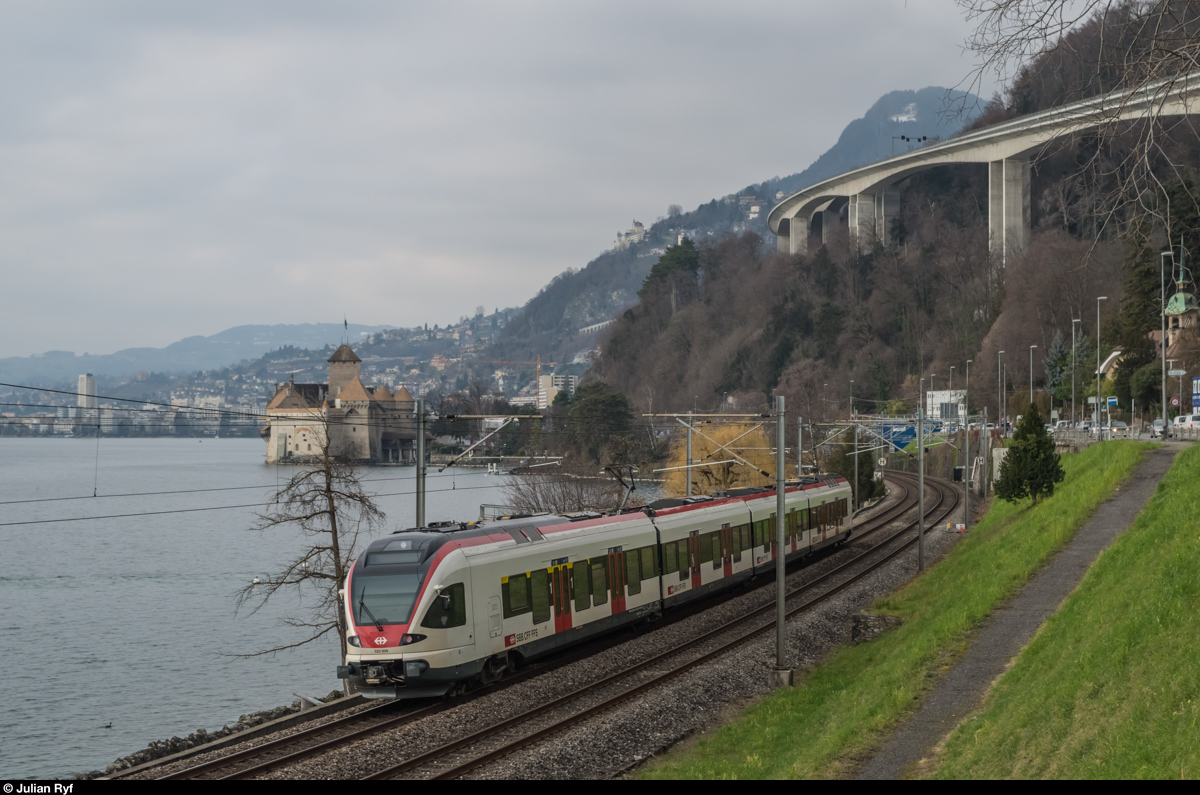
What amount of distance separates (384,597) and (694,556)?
36.3ft

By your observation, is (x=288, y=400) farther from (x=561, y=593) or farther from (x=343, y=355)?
→ (x=561, y=593)

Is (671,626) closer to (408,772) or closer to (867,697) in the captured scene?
(867,697)

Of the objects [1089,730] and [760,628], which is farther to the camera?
[760,628]

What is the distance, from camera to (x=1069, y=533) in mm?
25234

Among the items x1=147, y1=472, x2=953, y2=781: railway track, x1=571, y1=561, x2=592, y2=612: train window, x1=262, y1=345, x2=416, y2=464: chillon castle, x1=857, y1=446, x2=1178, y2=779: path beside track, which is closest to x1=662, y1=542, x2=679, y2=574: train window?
x1=147, y1=472, x2=953, y2=781: railway track

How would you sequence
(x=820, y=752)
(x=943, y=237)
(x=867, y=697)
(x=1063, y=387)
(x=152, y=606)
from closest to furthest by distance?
(x=820, y=752) < (x=867, y=697) < (x=152, y=606) < (x=1063, y=387) < (x=943, y=237)

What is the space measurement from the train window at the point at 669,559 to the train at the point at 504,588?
5 cm

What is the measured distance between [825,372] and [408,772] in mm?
103891

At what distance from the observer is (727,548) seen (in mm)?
28438

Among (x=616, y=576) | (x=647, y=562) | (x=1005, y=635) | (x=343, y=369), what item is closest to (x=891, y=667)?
(x=1005, y=635)

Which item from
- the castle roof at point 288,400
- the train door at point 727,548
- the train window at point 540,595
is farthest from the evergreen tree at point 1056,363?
the castle roof at point 288,400

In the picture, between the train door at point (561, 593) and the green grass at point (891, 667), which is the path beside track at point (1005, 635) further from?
the train door at point (561, 593)

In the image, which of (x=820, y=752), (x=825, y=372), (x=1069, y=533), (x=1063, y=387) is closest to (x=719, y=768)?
(x=820, y=752)

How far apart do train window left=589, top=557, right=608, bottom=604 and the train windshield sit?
205 inches
